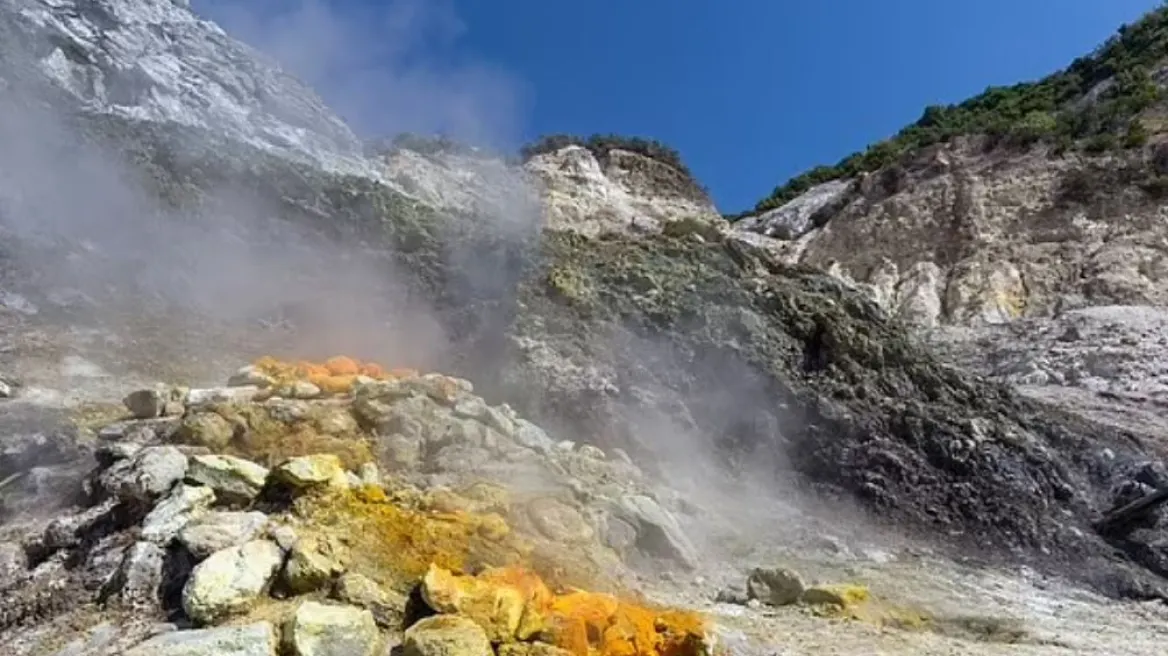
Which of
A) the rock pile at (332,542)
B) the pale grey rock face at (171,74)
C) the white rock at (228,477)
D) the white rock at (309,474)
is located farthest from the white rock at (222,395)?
the pale grey rock face at (171,74)

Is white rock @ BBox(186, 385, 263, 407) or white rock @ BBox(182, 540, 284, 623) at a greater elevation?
white rock @ BBox(186, 385, 263, 407)

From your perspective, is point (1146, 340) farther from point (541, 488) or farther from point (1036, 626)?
point (541, 488)

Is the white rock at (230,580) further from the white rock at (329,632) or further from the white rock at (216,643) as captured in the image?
the white rock at (329,632)

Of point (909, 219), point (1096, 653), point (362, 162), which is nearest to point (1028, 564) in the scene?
point (1096, 653)

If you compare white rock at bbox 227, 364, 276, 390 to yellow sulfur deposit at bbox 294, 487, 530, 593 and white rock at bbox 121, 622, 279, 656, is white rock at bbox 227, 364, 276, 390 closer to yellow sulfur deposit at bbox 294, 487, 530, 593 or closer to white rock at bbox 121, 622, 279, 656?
yellow sulfur deposit at bbox 294, 487, 530, 593

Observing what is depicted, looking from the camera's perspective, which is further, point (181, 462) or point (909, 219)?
point (909, 219)

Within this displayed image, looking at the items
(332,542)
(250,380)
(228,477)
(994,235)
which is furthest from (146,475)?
(994,235)

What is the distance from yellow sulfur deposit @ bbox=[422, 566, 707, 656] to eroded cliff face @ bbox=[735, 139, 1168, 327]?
732 inches

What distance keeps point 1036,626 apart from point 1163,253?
61.7ft

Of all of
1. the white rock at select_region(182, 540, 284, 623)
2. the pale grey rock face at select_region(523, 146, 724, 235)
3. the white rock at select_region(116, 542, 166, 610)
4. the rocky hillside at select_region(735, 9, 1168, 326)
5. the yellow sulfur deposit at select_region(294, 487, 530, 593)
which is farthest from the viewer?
the pale grey rock face at select_region(523, 146, 724, 235)

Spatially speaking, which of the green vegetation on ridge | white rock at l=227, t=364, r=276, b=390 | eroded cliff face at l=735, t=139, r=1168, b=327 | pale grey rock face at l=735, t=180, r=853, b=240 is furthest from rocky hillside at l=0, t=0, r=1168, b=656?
the green vegetation on ridge

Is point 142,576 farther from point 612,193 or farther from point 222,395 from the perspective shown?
point 612,193

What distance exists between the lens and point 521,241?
49.7ft

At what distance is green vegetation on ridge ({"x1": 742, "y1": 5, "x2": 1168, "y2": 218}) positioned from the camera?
100 feet
